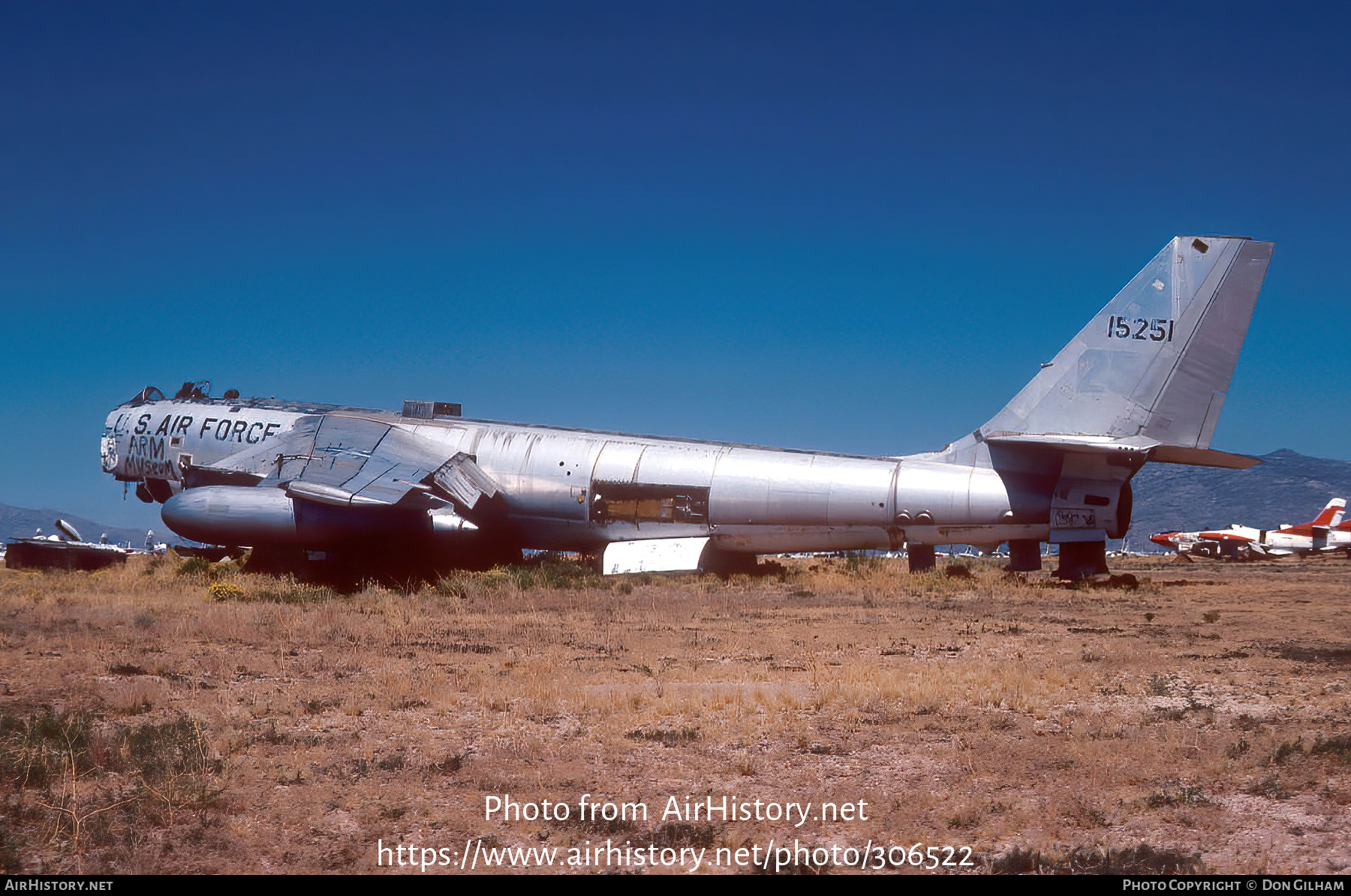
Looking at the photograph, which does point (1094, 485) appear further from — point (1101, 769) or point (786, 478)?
point (1101, 769)

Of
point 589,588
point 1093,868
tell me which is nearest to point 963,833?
point 1093,868

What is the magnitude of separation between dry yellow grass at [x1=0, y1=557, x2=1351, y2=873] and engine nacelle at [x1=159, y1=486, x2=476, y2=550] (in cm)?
272

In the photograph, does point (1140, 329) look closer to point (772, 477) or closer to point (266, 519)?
point (772, 477)

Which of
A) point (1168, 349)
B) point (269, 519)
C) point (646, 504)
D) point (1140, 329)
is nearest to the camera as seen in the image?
point (1168, 349)

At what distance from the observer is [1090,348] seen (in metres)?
20.2

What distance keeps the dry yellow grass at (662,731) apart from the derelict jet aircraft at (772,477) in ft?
8.19

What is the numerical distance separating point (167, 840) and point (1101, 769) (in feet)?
21.5

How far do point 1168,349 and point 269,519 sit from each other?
17.6 m

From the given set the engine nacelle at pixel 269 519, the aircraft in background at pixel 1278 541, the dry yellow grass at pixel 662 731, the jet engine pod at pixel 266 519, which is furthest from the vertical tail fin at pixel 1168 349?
the aircraft in background at pixel 1278 541

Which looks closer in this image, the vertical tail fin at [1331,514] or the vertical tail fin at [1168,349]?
the vertical tail fin at [1168,349]

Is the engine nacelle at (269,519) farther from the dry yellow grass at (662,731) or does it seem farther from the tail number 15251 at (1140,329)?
the tail number 15251 at (1140,329)

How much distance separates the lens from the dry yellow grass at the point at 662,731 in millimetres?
6605

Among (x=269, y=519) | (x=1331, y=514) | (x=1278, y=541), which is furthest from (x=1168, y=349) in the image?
(x=1331, y=514)

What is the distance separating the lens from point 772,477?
21.7 metres
